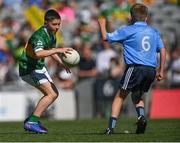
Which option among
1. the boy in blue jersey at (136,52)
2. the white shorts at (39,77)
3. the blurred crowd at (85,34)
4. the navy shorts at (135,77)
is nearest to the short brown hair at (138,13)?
the boy in blue jersey at (136,52)

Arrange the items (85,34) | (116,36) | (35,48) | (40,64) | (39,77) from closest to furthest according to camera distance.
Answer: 1. (116,36)
2. (35,48)
3. (39,77)
4. (40,64)
5. (85,34)

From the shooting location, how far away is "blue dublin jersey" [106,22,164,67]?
12.2 metres

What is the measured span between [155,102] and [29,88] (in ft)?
12.8

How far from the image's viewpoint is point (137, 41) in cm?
1218

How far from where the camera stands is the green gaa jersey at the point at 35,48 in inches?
493

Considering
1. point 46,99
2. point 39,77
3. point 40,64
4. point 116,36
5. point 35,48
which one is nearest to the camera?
point 116,36

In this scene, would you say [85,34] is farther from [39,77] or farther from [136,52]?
[136,52]

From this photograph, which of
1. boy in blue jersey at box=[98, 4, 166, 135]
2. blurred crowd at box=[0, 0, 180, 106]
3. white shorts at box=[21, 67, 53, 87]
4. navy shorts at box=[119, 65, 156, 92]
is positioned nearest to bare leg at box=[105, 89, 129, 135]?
boy in blue jersey at box=[98, 4, 166, 135]

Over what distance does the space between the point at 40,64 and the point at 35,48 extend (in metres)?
0.52

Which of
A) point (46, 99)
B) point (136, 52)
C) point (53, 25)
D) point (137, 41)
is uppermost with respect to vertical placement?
point (53, 25)

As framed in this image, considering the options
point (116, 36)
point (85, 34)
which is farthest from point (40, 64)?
point (85, 34)

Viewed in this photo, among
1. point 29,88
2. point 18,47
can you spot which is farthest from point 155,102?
point 18,47

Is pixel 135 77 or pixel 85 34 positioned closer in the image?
pixel 135 77

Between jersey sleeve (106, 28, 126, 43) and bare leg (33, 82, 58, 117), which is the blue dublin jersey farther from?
bare leg (33, 82, 58, 117)
